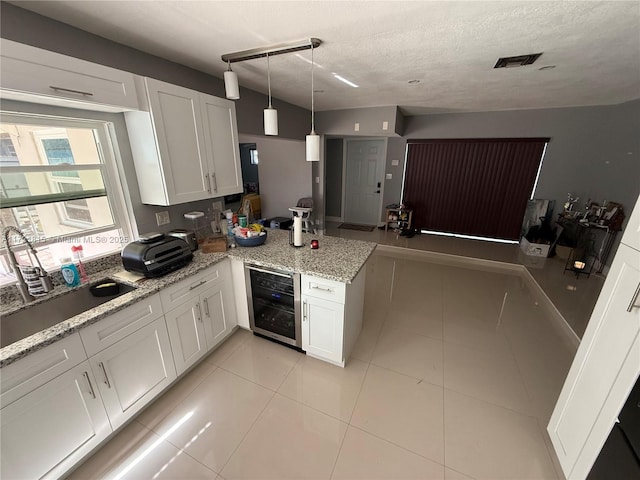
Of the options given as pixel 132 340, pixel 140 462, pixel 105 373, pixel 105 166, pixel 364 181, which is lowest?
pixel 140 462

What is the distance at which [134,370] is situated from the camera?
1.58 meters

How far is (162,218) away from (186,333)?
1.00 meters

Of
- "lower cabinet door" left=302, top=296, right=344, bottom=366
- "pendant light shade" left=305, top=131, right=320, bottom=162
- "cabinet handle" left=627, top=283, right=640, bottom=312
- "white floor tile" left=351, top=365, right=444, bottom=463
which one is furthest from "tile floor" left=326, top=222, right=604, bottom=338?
"pendant light shade" left=305, top=131, right=320, bottom=162

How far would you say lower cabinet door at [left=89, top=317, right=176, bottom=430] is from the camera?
1.45 m

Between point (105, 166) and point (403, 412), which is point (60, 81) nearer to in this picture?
point (105, 166)

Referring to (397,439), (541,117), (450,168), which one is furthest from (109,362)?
(541,117)

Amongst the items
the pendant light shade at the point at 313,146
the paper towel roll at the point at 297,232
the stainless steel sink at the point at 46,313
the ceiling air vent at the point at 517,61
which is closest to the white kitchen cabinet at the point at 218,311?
the stainless steel sink at the point at 46,313

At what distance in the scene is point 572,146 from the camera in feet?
13.7

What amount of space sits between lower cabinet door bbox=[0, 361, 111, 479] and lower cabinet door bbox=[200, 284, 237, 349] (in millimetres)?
772

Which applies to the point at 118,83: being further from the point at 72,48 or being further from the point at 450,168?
the point at 450,168

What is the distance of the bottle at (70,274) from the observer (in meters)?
1.58

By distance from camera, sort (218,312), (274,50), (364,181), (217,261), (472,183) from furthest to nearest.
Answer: (364,181), (472,183), (218,312), (217,261), (274,50)

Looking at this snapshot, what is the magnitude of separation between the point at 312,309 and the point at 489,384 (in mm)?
1488

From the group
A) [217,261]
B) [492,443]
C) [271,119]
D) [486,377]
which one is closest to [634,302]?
[492,443]
